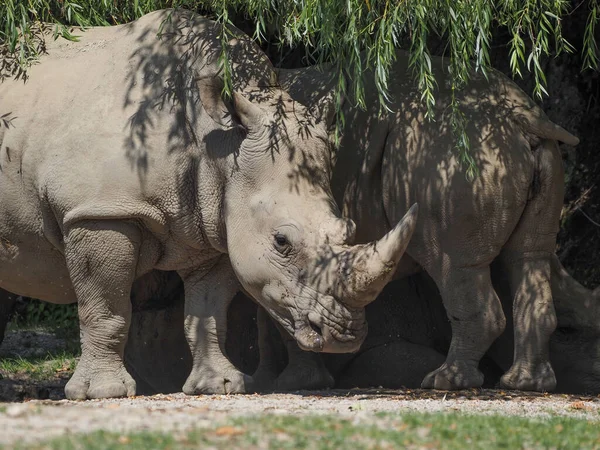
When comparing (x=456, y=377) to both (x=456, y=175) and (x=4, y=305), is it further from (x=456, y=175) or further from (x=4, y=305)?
(x=4, y=305)

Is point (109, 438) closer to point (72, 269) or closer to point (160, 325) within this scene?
point (72, 269)

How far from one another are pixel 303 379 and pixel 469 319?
1.44 m

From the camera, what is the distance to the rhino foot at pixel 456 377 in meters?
10.4

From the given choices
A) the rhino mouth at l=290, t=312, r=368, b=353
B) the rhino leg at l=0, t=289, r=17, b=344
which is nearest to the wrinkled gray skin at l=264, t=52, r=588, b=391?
the rhino mouth at l=290, t=312, r=368, b=353

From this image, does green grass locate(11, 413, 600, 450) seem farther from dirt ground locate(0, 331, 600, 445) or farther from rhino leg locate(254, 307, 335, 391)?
rhino leg locate(254, 307, 335, 391)

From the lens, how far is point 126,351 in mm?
12008

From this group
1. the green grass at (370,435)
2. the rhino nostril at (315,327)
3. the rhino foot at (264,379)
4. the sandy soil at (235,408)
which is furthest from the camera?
the rhino foot at (264,379)

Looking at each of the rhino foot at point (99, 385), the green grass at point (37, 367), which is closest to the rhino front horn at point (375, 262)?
the rhino foot at point (99, 385)

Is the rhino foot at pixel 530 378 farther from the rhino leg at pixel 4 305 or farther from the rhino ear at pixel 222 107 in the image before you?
the rhino leg at pixel 4 305

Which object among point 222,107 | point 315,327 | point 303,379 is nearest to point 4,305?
point 303,379

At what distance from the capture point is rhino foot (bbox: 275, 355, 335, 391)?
10984 millimetres

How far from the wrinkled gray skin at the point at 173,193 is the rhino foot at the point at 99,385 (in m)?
0.01

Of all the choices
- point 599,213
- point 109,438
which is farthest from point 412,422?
point 599,213

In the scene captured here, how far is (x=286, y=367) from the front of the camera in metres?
11.2
